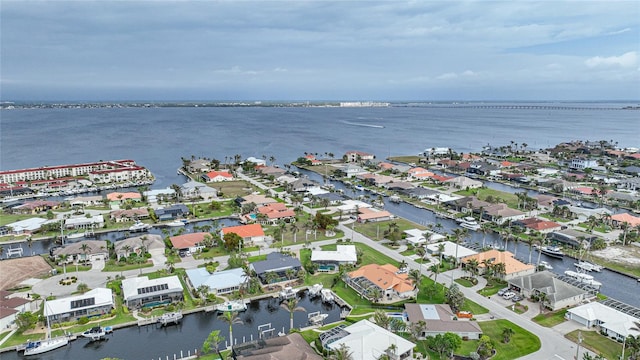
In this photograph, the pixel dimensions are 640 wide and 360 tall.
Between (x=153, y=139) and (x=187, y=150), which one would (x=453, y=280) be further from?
Answer: (x=153, y=139)

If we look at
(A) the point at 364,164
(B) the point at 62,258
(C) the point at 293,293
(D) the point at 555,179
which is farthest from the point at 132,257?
(D) the point at 555,179

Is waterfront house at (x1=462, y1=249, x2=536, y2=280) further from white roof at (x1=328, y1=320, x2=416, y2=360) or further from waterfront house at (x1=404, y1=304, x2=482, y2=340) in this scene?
white roof at (x1=328, y1=320, x2=416, y2=360)

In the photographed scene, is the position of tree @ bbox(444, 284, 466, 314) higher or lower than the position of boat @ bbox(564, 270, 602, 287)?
higher

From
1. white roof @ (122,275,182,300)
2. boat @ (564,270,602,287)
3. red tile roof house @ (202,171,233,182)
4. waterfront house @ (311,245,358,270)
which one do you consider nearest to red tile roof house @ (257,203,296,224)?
waterfront house @ (311,245,358,270)

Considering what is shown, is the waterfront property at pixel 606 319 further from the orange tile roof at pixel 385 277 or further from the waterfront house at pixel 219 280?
the waterfront house at pixel 219 280

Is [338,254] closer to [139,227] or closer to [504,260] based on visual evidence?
[504,260]

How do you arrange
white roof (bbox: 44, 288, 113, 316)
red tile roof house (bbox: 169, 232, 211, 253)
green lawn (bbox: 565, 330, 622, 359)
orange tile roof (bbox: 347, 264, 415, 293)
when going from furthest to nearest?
1. red tile roof house (bbox: 169, 232, 211, 253)
2. orange tile roof (bbox: 347, 264, 415, 293)
3. white roof (bbox: 44, 288, 113, 316)
4. green lawn (bbox: 565, 330, 622, 359)

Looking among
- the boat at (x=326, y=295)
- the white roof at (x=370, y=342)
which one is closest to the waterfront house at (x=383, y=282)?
the boat at (x=326, y=295)
